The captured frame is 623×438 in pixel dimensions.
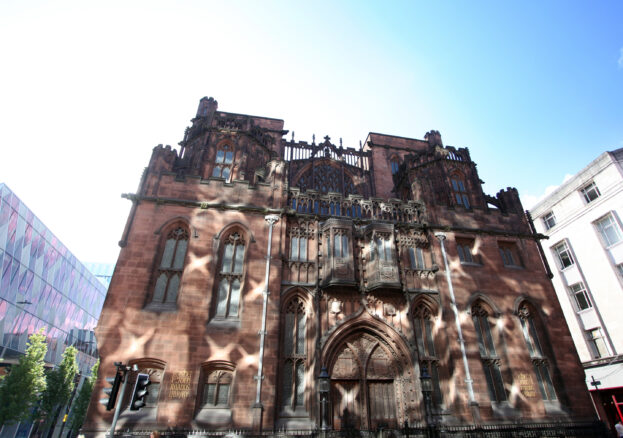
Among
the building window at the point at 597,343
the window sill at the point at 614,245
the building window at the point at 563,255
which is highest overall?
the building window at the point at 563,255

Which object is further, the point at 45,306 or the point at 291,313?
the point at 45,306

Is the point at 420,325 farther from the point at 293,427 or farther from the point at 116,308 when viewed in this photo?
the point at 116,308

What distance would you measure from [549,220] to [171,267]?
1306 inches

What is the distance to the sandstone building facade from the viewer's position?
12.6 meters

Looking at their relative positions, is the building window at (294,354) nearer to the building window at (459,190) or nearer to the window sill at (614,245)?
the building window at (459,190)

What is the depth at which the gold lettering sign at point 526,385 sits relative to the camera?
14.7 meters

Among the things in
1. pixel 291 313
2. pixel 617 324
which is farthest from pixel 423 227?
pixel 617 324

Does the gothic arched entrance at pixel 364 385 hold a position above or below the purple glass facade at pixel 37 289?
below

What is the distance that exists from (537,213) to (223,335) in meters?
32.8

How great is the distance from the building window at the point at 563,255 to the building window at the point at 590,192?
13.5 ft

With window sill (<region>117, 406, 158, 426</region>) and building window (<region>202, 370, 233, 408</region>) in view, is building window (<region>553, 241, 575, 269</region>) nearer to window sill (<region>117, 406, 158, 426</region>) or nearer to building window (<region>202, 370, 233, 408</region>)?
building window (<region>202, 370, 233, 408</region>)

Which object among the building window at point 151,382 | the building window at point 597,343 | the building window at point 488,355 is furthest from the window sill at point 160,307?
the building window at point 597,343

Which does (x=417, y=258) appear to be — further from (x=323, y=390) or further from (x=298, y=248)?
(x=323, y=390)

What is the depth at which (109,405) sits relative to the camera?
27.2ft
